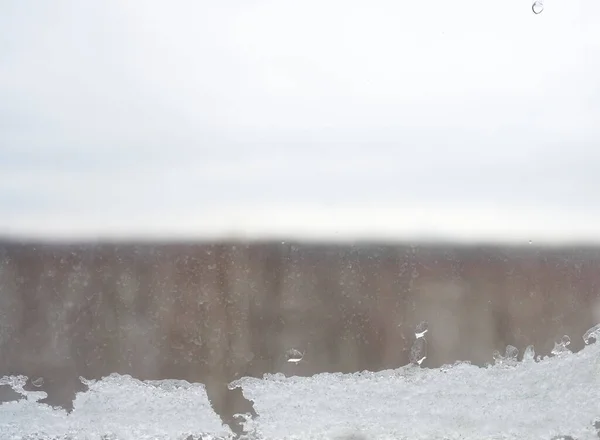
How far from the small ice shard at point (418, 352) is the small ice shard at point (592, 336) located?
1.07ft

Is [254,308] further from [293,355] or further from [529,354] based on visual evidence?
[529,354]

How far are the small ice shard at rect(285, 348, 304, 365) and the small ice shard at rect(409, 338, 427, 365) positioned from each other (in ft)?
0.72

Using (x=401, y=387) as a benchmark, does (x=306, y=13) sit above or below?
above

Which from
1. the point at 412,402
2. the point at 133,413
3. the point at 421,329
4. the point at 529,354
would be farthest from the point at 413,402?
the point at 133,413

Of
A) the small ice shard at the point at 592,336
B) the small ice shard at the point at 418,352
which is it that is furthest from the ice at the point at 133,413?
the small ice shard at the point at 592,336

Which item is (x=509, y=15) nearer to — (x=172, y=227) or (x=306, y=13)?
(x=306, y=13)

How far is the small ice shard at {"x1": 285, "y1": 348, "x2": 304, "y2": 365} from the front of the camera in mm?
1212

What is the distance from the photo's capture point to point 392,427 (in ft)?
3.98

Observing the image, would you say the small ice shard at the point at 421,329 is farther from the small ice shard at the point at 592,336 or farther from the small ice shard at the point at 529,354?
the small ice shard at the point at 592,336

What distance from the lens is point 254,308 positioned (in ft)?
3.99

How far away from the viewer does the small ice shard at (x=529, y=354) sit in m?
1.22

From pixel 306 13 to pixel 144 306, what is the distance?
668 mm

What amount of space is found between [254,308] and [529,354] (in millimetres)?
559

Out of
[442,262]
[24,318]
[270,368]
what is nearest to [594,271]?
[442,262]
